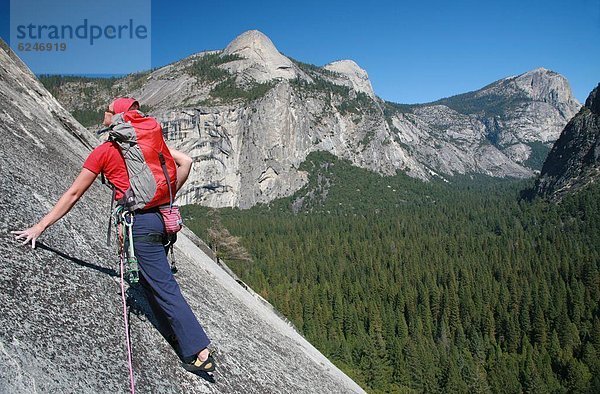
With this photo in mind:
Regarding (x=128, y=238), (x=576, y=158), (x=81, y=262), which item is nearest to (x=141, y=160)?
(x=128, y=238)

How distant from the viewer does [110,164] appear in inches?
176

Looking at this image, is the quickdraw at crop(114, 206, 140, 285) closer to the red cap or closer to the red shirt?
the red shirt

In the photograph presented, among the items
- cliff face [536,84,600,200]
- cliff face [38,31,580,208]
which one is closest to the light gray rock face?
cliff face [38,31,580,208]

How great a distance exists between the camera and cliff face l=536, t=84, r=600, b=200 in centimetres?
12938

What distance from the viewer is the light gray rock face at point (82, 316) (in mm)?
4148

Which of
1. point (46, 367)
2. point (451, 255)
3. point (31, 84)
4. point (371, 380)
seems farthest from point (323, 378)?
point (451, 255)

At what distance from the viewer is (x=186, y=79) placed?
16962 cm

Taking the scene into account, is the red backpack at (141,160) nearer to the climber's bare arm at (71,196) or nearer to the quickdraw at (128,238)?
the quickdraw at (128,238)

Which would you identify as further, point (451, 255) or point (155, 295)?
point (451, 255)

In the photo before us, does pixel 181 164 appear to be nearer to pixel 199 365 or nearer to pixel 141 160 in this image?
pixel 141 160

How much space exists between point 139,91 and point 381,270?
453 ft

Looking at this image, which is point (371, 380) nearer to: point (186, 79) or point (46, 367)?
point (46, 367)

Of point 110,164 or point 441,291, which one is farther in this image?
point 441,291

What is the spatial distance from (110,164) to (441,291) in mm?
67172
